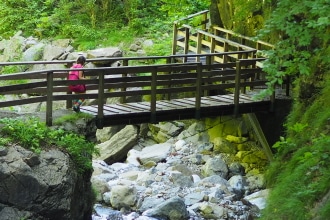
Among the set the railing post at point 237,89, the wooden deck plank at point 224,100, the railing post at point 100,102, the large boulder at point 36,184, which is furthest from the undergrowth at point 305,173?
the railing post at point 100,102

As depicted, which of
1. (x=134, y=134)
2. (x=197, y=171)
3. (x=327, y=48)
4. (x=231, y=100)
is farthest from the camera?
(x=134, y=134)

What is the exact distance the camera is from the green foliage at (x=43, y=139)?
35.6ft

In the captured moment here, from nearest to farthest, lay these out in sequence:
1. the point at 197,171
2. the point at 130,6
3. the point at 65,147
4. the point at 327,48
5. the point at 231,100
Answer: the point at 65,147 < the point at 327,48 < the point at 231,100 < the point at 197,171 < the point at 130,6

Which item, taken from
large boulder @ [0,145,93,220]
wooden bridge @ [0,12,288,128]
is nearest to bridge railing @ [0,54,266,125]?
wooden bridge @ [0,12,288,128]

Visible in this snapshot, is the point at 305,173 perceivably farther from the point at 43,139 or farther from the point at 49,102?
the point at 49,102

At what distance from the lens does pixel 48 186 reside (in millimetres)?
10609

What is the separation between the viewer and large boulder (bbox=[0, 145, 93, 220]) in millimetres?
10328

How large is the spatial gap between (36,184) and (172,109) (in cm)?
424

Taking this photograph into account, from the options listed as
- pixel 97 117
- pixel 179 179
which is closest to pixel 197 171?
pixel 179 179

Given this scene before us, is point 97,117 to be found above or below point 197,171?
above

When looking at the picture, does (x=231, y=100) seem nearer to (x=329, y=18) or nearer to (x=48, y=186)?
(x=48, y=186)

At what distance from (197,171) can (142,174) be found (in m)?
1.39

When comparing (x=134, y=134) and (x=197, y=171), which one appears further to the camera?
(x=134, y=134)

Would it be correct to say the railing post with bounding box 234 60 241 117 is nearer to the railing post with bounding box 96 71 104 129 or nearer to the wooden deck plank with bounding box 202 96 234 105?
the wooden deck plank with bounding box 202 96 234 105
